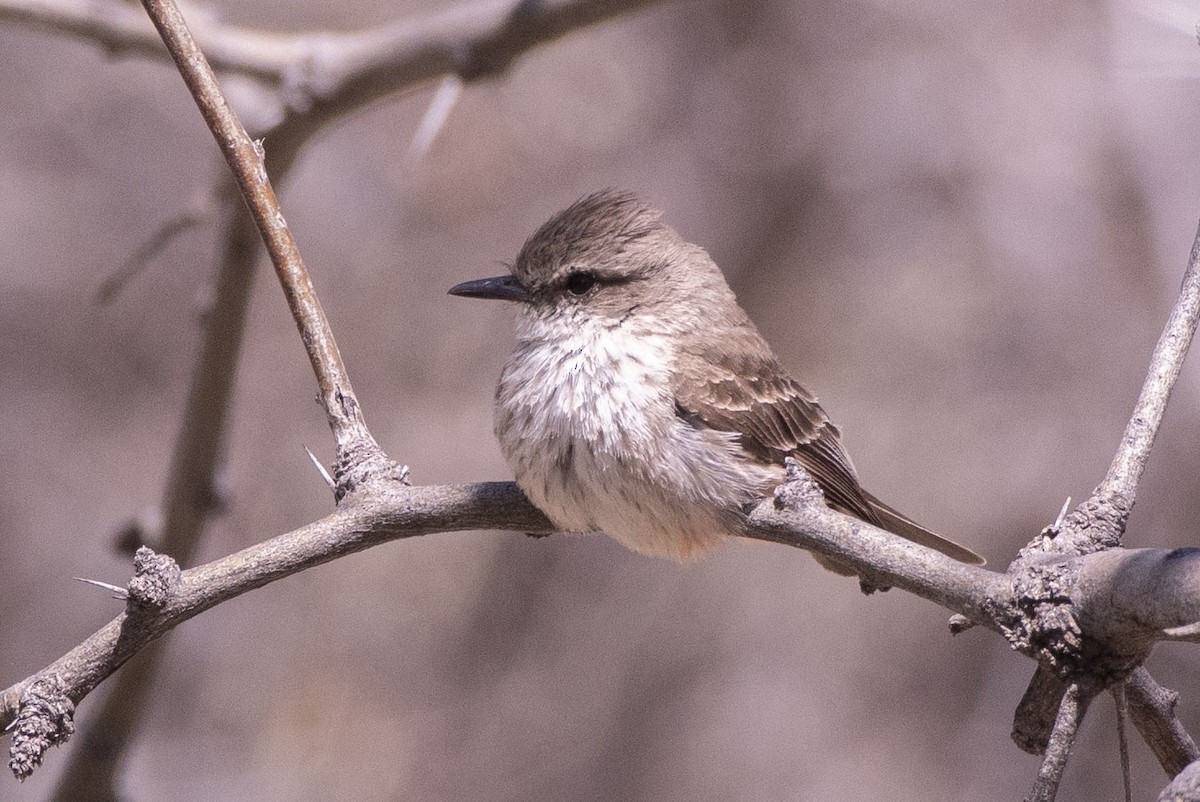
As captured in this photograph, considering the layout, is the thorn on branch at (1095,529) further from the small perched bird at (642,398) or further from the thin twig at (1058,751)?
the small perched bird at (642,398)

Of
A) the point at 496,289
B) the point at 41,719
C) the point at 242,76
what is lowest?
A: the point at 41,719

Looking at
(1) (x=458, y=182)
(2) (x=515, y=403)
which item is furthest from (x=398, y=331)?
(2) (x=515, y=403)

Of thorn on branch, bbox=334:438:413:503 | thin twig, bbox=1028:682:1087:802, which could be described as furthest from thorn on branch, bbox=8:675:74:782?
thin twig, bbox=1028:682:1087:802

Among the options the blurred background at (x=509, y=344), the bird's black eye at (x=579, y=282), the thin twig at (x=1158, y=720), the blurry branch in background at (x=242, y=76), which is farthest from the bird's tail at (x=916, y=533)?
the blurred background at (x=509, y=344)

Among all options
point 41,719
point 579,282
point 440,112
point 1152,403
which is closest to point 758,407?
point 579,282

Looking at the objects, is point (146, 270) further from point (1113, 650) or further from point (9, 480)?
point (1113, 650)

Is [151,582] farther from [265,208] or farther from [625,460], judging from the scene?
[625,460]
